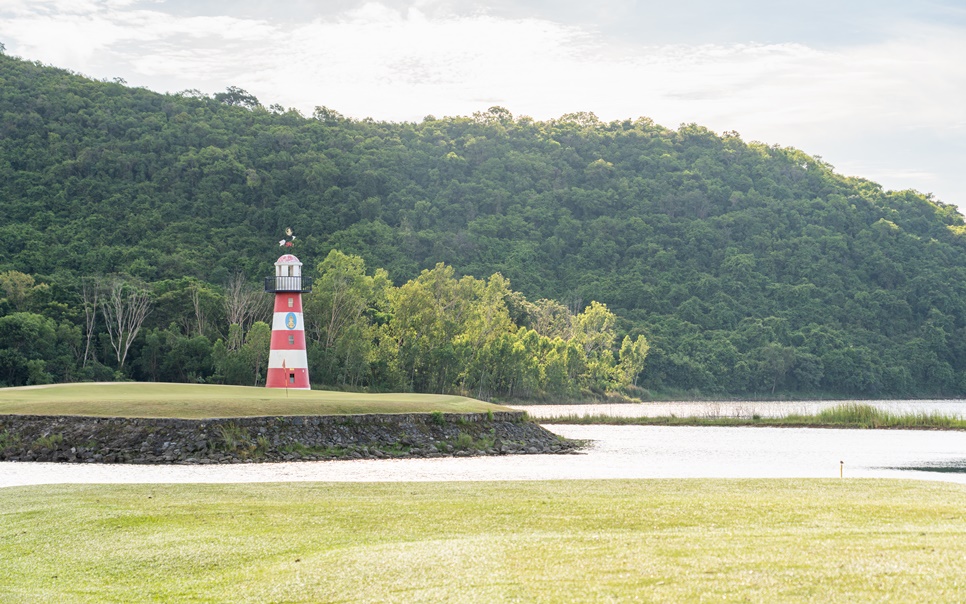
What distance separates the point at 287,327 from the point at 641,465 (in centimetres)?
2146

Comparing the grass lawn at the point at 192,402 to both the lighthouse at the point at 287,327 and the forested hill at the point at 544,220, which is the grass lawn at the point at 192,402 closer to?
the lighthouse at the point at 287,327

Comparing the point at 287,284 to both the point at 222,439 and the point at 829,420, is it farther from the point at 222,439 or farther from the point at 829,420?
the point at 829,420

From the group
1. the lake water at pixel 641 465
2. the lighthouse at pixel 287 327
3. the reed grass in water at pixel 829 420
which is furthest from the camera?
the reed grass in water at pixel 829 420

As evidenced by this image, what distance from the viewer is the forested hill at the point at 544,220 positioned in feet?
293

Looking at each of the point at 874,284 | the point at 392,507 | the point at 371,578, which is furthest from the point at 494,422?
the point at 874,284

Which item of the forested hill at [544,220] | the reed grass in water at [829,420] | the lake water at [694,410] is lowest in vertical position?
the lake water at [694,410]

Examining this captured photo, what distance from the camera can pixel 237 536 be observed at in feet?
46.9

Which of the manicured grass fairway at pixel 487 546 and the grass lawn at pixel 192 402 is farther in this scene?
the grass lawn at pixel 192 402

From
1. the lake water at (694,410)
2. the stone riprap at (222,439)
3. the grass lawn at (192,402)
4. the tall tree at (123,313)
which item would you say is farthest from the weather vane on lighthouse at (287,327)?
the tall tree at (123,313)

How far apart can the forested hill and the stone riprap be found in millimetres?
47517

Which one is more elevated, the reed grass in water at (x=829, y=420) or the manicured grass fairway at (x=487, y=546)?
the manicured grass fairway at (x=487, y=546)

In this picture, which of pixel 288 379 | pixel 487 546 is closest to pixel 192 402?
pixel 288 379

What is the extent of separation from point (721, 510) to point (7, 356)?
5330 cm

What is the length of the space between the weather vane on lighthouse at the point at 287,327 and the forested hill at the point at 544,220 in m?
34.5
